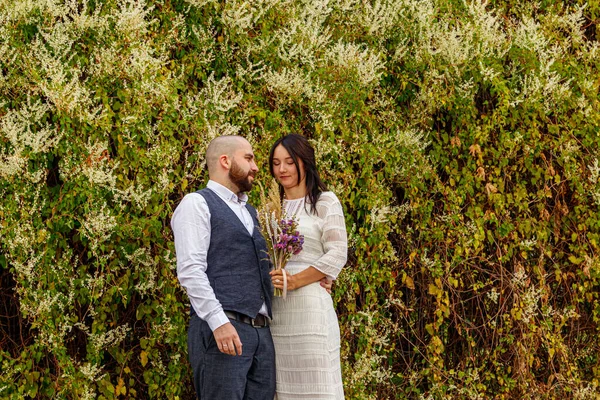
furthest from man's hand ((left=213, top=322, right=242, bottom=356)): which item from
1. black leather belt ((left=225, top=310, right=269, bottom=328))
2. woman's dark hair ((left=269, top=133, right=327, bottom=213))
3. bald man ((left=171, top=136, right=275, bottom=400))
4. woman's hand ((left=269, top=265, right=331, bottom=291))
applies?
woman's dark hair ((left=269, top=133, right=327, bottom=213))

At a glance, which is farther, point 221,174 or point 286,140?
point 286,140

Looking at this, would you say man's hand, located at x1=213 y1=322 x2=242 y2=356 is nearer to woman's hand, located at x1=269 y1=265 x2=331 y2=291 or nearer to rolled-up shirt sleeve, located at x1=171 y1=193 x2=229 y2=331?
rolled-up shirt sleeve, located at x1=171 y1=193 x2=229 y2=331

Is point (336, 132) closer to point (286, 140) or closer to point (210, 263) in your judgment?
point (286, 140)

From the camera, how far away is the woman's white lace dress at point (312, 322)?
10.8ft

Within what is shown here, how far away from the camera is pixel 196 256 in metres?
3.03

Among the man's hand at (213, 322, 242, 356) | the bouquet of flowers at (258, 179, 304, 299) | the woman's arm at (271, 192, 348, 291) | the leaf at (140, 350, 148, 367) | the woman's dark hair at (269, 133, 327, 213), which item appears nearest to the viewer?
the man's hand at (213, 322, 242, 356)

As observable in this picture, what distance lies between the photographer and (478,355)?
4891 mm

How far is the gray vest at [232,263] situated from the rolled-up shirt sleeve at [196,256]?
0.15 ft

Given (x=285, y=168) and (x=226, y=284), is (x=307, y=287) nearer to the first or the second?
(x=226, y=284)

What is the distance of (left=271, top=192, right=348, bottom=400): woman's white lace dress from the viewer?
3.29 metres

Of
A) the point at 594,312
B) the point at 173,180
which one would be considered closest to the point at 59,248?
the point at 173,180

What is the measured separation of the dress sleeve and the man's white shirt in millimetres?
349

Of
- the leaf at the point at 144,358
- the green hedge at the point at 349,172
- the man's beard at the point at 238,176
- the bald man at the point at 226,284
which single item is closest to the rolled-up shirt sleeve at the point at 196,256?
the bald man at the point at 226,284

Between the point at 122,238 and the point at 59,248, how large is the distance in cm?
29
